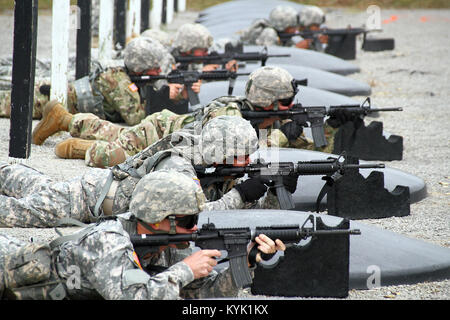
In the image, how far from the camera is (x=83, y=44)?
11102 mm

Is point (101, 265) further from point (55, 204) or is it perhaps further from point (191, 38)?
point (191, 38)

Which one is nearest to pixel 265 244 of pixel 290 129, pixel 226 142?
pixel 226 142

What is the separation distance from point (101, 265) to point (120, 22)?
35.9 feet

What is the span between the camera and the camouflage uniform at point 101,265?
13.6 feet

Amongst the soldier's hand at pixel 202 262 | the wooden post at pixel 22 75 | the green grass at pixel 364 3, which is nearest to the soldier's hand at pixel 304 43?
the wooden post at pixel 22 75

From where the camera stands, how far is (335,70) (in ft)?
48.4

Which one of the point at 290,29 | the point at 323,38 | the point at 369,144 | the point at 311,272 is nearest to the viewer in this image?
the point at 311,272

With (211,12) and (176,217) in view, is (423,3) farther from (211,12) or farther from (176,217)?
(176,217)

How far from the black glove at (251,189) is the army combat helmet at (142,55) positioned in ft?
12.9

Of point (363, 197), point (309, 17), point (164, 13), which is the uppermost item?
point (164, 13)

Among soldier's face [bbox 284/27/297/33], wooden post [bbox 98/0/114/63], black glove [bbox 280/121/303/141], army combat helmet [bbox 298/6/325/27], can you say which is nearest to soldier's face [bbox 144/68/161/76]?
black glove [bbox 280/121/303/141]

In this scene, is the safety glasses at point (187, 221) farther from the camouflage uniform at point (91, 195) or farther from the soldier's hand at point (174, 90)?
the soldier's hand at point (174, 90)

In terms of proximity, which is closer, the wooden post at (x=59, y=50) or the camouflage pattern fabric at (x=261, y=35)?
the wooden post at (x=59, y=50)

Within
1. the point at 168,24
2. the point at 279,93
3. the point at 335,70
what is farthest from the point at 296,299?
the point at 168,24
